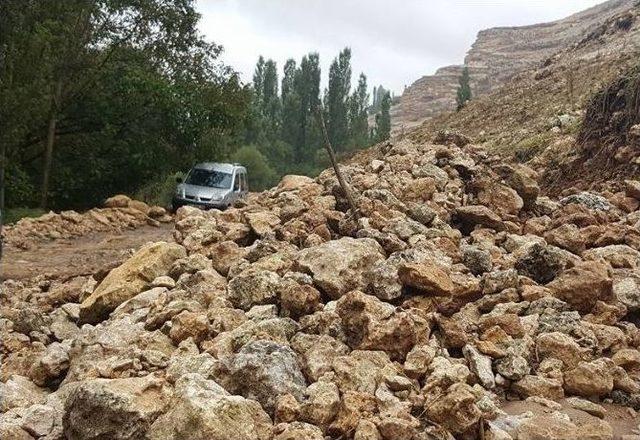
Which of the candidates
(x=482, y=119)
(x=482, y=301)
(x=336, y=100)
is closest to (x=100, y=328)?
(x=482, y=301)

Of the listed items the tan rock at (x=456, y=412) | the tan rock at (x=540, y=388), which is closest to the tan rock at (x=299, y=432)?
the tan rock at (x=456, y=412)

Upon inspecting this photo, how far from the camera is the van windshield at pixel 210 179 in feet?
53.9

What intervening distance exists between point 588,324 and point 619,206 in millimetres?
3787

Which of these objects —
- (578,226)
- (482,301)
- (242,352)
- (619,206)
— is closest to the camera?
(242,352)

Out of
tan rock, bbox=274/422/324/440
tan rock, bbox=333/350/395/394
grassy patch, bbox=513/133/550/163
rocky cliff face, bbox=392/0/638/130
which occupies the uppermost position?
rocky cliff face, bbox=392/0/638/130

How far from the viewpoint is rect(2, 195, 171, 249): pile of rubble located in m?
12.1

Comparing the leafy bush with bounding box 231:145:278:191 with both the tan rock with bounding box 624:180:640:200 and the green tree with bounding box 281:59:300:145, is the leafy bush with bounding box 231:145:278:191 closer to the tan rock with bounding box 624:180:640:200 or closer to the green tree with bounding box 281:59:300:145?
the green tree with bounding box 281:59:300:145

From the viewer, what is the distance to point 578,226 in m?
7.22

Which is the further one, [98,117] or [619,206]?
[98,117]

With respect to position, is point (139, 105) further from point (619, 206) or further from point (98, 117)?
point (619, 206)

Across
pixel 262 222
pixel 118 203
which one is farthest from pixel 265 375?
pixel 118 203

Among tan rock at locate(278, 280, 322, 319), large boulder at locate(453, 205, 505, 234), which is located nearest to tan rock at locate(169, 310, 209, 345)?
tan rock at locate(278, 280, 322, 319)

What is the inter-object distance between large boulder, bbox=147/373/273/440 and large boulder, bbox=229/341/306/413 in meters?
0.23

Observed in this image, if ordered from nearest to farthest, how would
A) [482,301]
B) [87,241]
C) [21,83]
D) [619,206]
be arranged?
[482,301]
[619,206]
[21,83]
[87,241]
